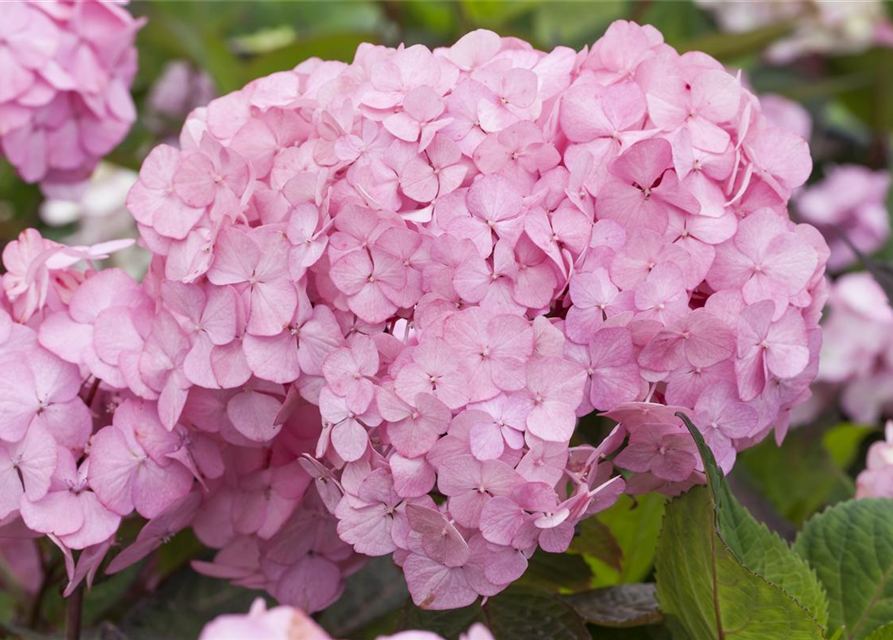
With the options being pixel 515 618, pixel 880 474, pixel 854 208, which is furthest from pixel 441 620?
pixel 854 208

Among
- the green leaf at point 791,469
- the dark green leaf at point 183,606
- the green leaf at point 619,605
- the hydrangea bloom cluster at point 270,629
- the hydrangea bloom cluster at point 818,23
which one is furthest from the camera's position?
the hydrangea bloom cluster at point 818,23

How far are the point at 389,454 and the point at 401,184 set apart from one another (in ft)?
0.38

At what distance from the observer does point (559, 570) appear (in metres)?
0.60

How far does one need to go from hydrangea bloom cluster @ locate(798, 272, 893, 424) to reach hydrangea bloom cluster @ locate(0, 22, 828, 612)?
1.86 feet

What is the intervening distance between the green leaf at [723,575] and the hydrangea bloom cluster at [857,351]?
0.54m

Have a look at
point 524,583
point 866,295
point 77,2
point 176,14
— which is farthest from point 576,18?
point 524,583

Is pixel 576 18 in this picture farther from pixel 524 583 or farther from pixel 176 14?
pixel 524 583

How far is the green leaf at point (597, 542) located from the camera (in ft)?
1.86

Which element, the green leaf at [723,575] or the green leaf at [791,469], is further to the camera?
the green leaf at [791,469]

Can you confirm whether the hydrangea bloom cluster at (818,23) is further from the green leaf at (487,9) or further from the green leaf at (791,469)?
the green leaf at (791,469)

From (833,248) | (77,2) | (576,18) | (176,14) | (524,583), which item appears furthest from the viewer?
(576,18)

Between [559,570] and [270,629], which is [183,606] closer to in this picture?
[559,570]

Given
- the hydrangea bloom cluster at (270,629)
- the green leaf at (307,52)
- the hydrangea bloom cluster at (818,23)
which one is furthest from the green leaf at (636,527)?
the hydrangea bloom cluster at (818,23)

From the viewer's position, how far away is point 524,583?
23.4 inches
